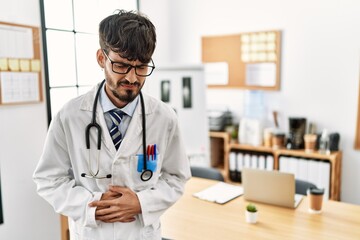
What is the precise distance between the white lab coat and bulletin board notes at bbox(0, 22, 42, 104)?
125 centimetres

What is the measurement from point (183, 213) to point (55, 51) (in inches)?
67.8

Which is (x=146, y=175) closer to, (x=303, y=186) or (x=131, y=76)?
(x=131, y=76)

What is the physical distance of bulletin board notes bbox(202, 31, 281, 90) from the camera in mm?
3557

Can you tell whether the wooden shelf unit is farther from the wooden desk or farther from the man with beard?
the man with beard

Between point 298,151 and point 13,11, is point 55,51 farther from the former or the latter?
point 298,151

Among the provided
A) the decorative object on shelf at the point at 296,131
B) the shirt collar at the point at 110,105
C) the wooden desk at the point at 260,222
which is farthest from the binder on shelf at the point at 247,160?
the shirt collar at the point at 110,105

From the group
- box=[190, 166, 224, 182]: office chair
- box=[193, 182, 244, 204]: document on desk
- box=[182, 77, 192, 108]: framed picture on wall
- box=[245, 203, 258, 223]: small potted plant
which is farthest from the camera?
box=[182, 77, 192, 108]: framed picture on wall

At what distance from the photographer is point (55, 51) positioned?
9.11 feet

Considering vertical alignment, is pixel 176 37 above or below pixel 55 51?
above

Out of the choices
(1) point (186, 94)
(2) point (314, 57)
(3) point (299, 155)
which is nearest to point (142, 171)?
(1) point (186, 94)

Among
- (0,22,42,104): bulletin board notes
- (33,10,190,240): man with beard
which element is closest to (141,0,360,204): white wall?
(0,22,42,104): bulletin board notes

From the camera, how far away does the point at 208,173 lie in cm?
281

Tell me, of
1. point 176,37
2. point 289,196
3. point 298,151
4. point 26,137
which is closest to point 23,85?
A: point 26,137

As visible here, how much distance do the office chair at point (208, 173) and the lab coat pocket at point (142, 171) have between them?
149cm
